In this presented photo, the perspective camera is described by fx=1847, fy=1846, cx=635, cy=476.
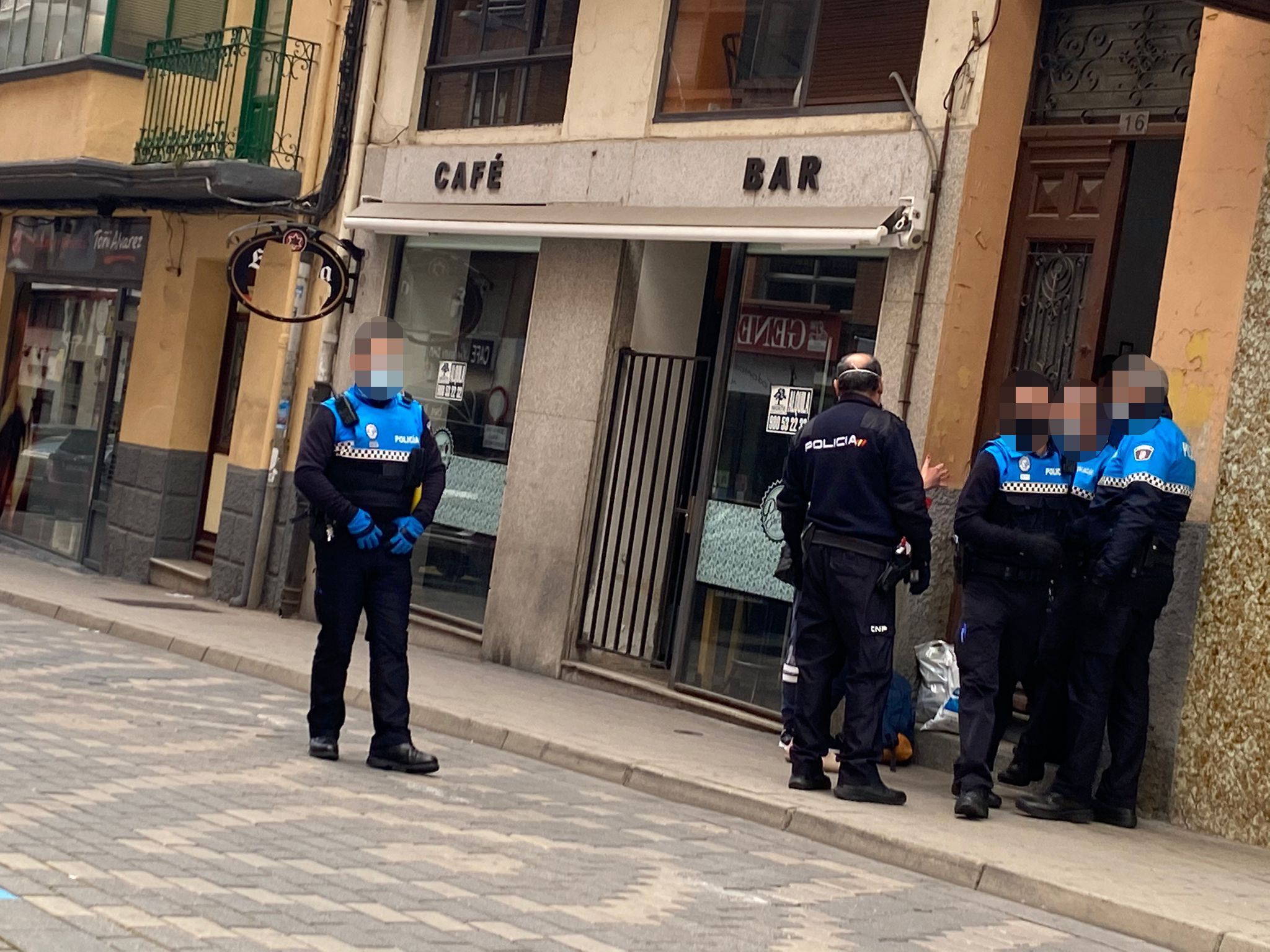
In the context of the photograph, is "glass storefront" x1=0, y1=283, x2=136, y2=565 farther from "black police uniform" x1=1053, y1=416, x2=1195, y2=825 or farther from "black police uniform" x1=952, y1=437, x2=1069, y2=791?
"black police uniform" x1=1053, y1=416, x2=1195, y2=825

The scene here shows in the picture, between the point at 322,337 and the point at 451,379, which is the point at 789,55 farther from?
the point at 322,337

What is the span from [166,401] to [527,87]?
5.45 m

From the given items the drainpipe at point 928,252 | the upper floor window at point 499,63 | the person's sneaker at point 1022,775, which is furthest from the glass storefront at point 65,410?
the person's sneaker at point 1022,775

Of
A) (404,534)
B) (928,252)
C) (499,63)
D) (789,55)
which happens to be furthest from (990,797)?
(499,63)

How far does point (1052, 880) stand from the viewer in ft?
23.3

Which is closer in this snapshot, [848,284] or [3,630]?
[848,284]

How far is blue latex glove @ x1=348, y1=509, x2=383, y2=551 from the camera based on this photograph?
8414 mm

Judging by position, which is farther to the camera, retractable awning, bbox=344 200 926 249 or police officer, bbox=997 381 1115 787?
retractable awning, bbox=344 200 926 249

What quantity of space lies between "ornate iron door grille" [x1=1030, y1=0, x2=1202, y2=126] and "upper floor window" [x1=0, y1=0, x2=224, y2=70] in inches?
374

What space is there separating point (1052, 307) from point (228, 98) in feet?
30.4

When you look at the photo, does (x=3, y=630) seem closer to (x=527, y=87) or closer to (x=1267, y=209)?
(x=527, y=87)

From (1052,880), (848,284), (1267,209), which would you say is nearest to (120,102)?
(848,284)

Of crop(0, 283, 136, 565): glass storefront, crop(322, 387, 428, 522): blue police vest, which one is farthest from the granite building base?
crop(322, 387, 428, 522): blue police vest

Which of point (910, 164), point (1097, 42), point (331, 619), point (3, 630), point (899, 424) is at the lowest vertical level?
point (3, 630)
